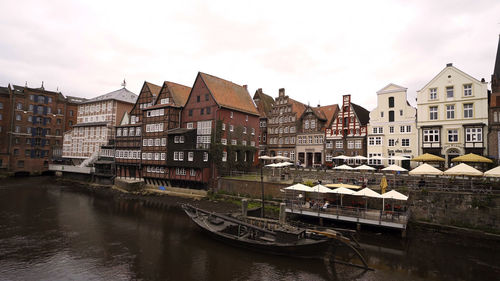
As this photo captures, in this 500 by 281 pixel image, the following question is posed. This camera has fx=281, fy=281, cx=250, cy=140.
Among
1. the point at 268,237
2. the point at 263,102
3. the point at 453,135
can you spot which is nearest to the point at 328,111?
the point at 263,102

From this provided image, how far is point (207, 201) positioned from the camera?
37.4 meters

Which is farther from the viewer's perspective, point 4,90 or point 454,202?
point 4,90

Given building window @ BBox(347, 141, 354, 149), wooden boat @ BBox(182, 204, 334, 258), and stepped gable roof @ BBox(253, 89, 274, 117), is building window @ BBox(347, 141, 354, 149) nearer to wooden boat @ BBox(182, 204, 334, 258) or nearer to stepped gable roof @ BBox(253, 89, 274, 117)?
stepped gable roof @ BBox(253, 89, 274, 117)

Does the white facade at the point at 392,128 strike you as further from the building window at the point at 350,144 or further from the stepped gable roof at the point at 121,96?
the stepped gable roof at the point at 121,96

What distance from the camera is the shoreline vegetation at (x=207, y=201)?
77.2 feet

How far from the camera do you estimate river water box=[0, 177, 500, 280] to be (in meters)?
16.9

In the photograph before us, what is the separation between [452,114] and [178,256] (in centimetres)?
3710

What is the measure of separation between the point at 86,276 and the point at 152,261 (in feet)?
12.6

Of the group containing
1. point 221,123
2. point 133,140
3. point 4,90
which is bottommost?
point 133,140

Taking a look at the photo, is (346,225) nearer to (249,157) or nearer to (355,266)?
(355,266)

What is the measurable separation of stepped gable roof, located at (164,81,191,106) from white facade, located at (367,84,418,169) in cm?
3061

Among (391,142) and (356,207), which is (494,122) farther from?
(356,207)

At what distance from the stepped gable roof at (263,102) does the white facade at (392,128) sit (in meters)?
23.4

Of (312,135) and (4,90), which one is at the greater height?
(4,90)
